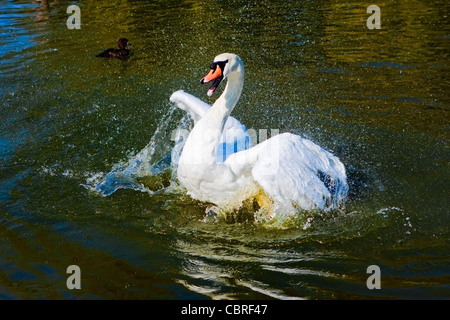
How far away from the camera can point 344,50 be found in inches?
505

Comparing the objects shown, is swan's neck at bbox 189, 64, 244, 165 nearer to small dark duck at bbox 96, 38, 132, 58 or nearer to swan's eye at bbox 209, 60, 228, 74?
swan's eye at bbox 209, 60, 228, 74

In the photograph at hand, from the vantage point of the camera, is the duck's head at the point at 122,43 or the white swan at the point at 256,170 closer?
the white swan at the point at 256,170

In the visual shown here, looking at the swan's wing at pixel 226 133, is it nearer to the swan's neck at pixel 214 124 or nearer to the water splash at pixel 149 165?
the swan's neck at pixel 214 124

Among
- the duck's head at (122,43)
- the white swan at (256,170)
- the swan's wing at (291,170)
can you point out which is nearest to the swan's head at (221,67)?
the white swan at (256,170)

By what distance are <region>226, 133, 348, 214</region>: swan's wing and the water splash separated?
1.76 m

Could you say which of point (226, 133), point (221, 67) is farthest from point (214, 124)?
point (226, 133)

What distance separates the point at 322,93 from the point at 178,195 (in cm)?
420

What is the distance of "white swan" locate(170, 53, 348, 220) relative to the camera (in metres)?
6.22

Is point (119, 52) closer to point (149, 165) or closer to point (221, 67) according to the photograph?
point (149, 165)

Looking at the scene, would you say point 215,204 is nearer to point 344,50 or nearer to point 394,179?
point 394,179

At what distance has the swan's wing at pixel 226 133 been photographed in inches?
281

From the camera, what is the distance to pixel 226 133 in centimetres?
748

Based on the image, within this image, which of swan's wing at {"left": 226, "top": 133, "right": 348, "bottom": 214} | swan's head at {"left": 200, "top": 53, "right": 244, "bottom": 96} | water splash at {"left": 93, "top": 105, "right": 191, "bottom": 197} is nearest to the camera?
swan's wing at {"left": 226, "top": 133, "right": 348, "bottom": 214}

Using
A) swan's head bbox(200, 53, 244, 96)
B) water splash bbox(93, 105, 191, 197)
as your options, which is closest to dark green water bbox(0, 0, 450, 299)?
water splash bbox(93, 105, 191, 197)
